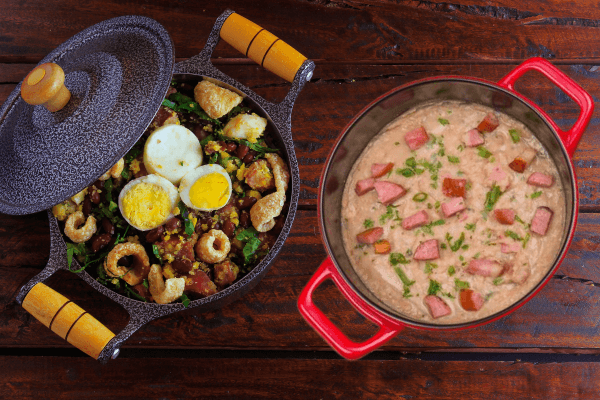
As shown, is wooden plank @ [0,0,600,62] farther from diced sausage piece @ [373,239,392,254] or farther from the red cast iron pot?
diced sausage piece @ [373,239,392,254]

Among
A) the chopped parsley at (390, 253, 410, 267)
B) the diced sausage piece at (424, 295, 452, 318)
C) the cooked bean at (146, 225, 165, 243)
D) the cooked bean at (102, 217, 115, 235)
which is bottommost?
the cooked bean at (102, 217, 115, 235)

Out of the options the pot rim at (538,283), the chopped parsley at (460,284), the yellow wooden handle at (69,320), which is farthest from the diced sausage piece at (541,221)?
the yellow wooden handle at (69,320)

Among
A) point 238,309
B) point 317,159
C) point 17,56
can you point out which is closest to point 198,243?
point 238,309

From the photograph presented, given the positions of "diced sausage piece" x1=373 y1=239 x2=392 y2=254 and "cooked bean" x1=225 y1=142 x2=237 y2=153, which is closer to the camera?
"diced sausage piece" x1=373 y1=239 x2=392 y2=254

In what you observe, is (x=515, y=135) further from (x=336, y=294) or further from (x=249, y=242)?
(x=249, y=242)

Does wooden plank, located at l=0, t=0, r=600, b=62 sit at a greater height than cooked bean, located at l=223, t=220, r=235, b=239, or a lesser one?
greater

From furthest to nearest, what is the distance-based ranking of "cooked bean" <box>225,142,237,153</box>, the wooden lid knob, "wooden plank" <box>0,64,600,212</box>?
1. "wooden plank" <box>0,64,600,212</box>
2. "cooked bean" <box>225,142,237,153</box>
3. the wooden lid knob

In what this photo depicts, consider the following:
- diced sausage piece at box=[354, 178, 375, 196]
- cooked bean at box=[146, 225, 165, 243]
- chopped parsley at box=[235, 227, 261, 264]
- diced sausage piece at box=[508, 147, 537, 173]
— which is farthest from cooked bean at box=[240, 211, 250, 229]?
diced sausage piece at box=[508, 147, 537, 173]
